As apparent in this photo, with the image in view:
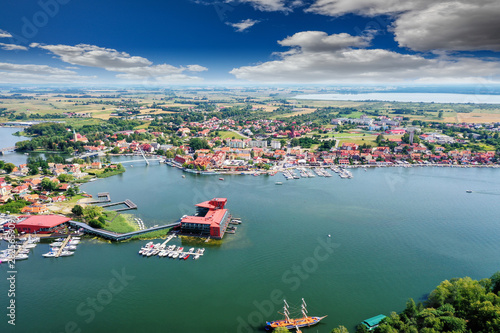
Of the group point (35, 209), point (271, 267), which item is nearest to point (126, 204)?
point (35, 209)

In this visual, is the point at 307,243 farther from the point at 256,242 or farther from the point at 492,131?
the point at 492,131

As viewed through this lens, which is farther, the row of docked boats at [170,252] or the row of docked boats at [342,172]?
the row of docked boats at [342,172]

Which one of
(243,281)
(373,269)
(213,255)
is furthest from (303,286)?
A: (213,255)

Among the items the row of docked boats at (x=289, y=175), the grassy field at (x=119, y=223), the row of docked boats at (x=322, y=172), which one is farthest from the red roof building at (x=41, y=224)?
the row of docked boats at (x=322, y=172)

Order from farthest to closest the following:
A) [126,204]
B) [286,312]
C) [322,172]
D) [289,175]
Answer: [322,172], [289,175], [126,204], [286,312]

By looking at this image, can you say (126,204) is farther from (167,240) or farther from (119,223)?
(167,240)

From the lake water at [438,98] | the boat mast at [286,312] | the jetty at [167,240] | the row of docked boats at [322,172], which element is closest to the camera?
the boat mast at [286,312]

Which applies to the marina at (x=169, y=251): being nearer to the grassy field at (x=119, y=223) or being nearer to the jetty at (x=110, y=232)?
the jetty at (x=110, y=232)
